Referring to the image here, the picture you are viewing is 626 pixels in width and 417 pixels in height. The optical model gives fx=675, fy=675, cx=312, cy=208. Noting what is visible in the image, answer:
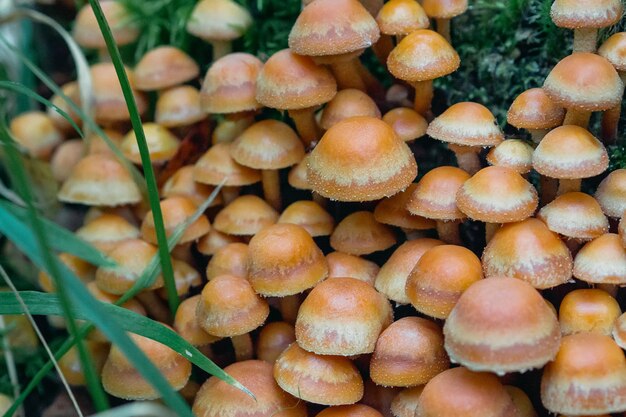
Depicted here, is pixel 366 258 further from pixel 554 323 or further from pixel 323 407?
pixel 554 323

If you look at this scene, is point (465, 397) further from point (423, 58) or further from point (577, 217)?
point (423, 58)

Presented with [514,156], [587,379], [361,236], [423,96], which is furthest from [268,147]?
[587,379]

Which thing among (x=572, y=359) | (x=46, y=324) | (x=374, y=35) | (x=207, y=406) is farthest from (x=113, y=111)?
(x=572, y=359)

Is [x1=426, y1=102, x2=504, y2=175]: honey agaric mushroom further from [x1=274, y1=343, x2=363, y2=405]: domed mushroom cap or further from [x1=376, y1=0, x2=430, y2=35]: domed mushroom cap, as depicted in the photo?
[x1=274, y1=343, x2=363, y2=405]: domed mushroom cap

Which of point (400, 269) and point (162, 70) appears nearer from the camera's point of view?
point (400, 269)

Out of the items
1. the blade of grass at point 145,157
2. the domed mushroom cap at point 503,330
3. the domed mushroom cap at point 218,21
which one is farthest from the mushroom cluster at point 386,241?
the domed mushroom cap at point 218,21

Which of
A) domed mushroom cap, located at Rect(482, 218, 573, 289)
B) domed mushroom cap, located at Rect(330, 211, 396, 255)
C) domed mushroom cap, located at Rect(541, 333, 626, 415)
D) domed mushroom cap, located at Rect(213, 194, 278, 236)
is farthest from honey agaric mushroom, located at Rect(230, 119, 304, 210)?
domed mushroom cap, located at Rect(541, 333, 626, 415)

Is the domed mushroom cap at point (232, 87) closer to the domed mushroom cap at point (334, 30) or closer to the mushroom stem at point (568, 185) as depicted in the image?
the domed mushroom cap at point (334, 30)
